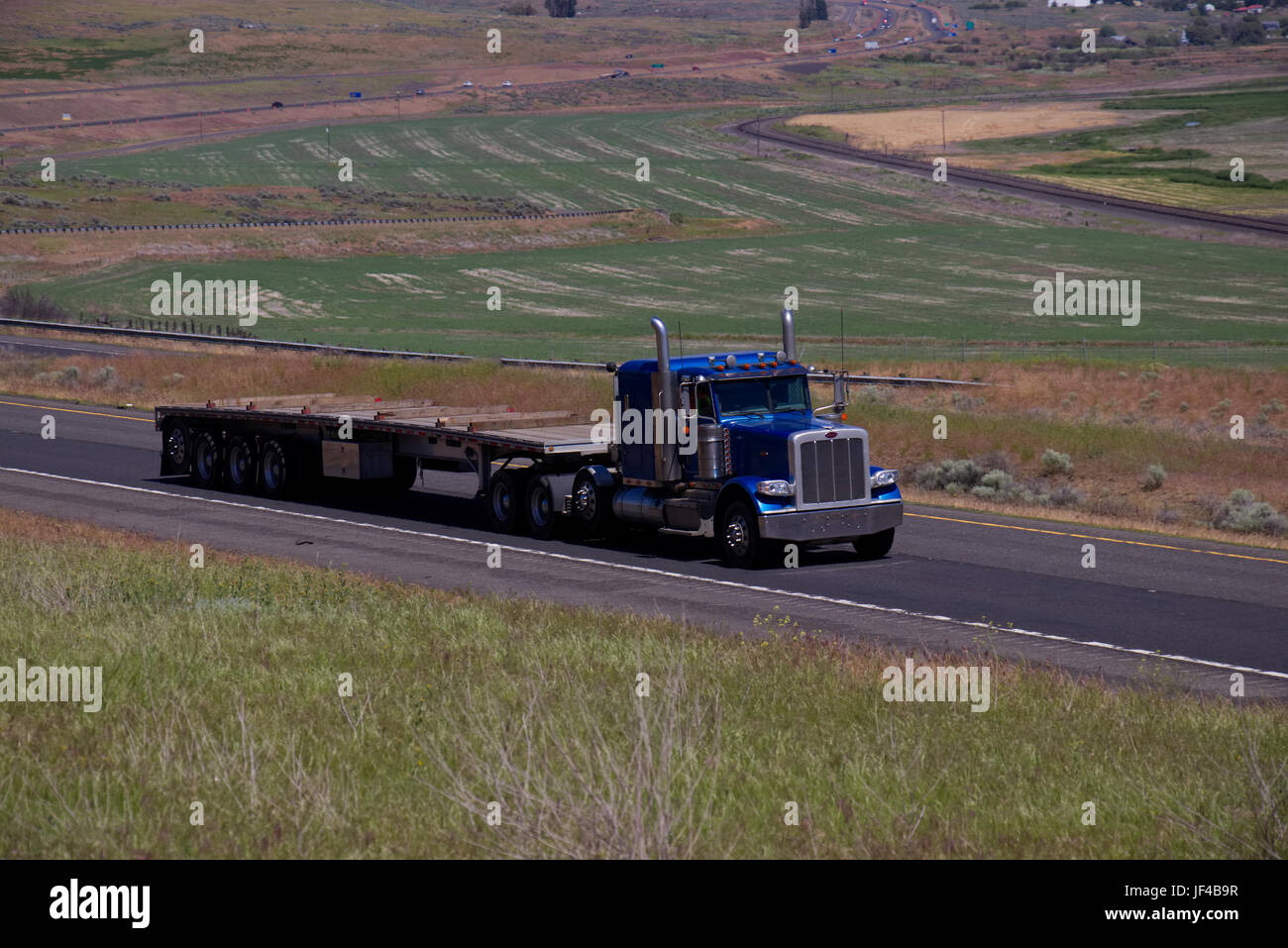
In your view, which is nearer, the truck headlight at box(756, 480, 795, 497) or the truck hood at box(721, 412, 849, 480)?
the truck headlight at box(756, 480, 795, 497)

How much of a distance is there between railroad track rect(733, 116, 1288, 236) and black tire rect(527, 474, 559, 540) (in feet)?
287

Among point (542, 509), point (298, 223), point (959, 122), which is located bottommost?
point (542, 509)

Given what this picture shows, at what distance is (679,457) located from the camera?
74.5 ft

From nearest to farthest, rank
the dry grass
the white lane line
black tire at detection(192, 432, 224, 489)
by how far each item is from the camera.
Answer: the white lane line < black tire at detection(192, 432, 224, 489) < the dry grass

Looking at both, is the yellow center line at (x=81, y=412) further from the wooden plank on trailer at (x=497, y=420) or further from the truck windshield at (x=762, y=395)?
the truck windshield at (x=762, y=395)

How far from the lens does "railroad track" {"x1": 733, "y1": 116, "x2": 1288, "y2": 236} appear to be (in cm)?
10438

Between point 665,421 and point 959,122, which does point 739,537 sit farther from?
point 959,122

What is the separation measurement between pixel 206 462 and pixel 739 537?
13740 millimetres

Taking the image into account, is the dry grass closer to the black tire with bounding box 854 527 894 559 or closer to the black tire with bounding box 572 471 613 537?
the black tire with bounding box 572 471 613 537

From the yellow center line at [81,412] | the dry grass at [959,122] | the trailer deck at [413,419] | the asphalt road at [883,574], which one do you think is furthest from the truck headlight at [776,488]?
the dry grass at [959,122]

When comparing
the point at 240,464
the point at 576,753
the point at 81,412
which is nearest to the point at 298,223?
the point at 81,412

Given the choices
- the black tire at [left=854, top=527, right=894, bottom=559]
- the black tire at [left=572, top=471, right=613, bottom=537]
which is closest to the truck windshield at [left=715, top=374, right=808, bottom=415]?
the black tire at [left=854, top=527, right=894, bottom=559]

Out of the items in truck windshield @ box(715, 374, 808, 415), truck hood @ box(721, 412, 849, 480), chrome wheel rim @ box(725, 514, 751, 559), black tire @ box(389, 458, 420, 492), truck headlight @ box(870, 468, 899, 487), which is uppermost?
truck windshield @ box(715, 374, 808, 415)
